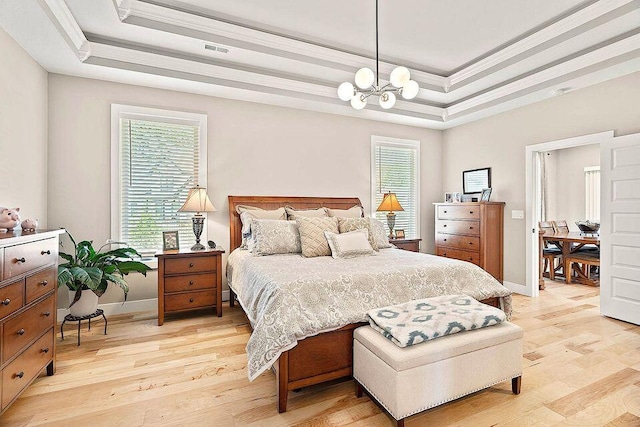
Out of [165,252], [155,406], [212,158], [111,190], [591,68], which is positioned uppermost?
[591,68]

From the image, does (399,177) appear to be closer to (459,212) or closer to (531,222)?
(459,212)

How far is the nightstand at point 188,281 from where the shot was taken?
336cm

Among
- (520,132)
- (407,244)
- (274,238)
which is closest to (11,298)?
(274,238)

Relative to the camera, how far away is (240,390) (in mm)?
2184

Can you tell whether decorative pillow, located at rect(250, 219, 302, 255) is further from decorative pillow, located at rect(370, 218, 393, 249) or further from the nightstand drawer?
decorative pillow, located at rect(370, 218, 393, 249)

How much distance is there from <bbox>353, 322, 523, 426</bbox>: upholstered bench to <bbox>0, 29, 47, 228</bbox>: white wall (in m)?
3.02

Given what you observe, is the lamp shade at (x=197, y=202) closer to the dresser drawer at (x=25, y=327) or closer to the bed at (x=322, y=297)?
the bed at (x=322, y=297)

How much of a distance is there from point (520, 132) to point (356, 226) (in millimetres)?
2784

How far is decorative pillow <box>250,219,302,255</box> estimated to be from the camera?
3361 millimetres

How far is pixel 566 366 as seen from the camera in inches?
97.0

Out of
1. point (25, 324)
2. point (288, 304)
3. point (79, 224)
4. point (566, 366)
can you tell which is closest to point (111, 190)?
point (79, 224)

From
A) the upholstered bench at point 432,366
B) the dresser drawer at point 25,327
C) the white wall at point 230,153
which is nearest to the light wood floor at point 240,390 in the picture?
the upholstered bench at point 432,366

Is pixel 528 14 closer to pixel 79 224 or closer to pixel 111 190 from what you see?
pixel 111 190

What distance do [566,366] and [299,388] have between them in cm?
201
